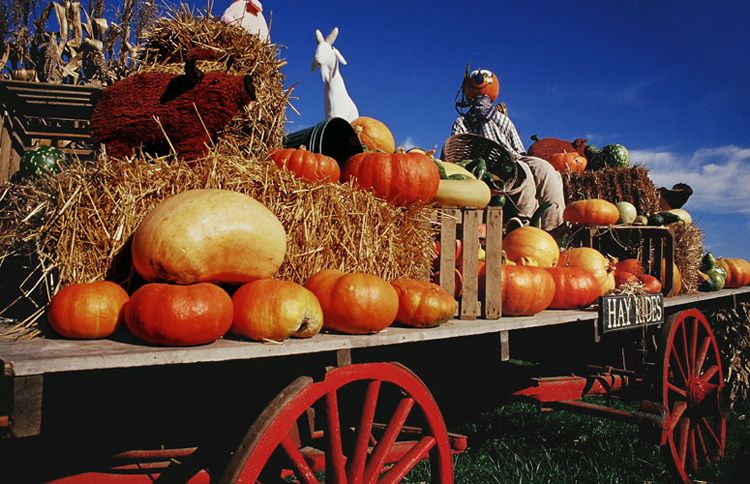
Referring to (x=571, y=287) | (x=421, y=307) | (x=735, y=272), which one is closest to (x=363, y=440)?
(x=421, y=307)

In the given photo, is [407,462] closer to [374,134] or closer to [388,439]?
[388,439]

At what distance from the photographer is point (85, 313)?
6.80 feet

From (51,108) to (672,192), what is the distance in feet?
29.8

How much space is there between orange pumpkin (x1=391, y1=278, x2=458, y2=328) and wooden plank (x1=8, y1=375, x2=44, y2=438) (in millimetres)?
1587

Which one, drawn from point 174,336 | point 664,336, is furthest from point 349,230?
point 664,336

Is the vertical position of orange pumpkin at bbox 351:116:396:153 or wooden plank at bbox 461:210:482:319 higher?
orange pumpkin at bbox 351:116:396:153

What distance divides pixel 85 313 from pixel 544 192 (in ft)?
18.3

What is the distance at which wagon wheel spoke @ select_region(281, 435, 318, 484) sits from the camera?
6.94ft

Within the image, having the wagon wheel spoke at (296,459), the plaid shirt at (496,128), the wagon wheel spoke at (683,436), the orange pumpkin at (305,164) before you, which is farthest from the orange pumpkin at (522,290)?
the plaid shirt at (496,128)

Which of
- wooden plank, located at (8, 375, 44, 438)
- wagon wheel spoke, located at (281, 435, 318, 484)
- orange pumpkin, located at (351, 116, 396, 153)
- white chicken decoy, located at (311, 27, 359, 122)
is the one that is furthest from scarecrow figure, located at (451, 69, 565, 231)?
wooden plank, located at (8, 375, 44, 438)

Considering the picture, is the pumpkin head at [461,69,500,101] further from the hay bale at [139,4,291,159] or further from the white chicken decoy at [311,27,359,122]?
the hay bale at [139,4,291,159]

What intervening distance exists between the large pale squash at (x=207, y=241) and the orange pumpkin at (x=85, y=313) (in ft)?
0.72

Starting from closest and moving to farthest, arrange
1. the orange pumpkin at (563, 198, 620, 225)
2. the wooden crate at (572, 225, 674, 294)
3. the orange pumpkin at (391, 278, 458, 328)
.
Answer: the orange pumpkin at (391, 278, 458, 328), the wooden crate at (572, 225, 674, 294), the orange pumpkin at (563, 198, 620, 225)

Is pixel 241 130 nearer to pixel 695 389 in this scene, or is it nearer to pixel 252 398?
pixel 252 398
